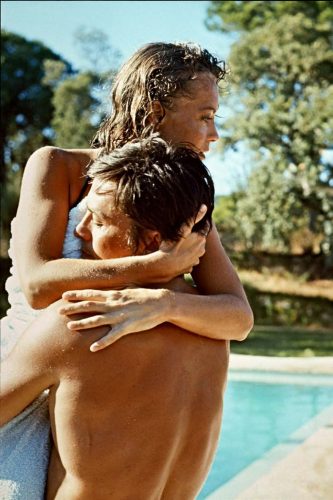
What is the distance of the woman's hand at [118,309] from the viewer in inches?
42.5

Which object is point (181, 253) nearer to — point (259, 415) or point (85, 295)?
point (85, 295)

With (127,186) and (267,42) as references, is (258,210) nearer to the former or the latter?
(267,42)

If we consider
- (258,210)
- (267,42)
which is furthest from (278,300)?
(267,42)

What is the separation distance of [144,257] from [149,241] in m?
0.03

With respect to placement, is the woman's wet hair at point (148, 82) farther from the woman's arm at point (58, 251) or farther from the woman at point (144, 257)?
the woman's arm at point (58, 251)

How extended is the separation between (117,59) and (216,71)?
67.4ft

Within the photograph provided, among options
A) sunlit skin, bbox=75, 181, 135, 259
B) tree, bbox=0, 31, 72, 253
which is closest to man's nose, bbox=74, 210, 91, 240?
sunlit skin, bbox=75, 181, 135, 259

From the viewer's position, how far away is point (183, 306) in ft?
3.84

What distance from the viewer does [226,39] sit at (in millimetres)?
20875

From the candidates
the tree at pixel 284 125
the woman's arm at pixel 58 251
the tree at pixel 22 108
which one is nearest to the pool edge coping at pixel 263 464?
the woman's arm at pixel 58 251

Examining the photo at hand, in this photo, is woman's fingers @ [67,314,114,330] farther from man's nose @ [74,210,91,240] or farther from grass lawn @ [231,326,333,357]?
grass lawn @ [231,326,333,357]

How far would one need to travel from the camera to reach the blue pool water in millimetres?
5730

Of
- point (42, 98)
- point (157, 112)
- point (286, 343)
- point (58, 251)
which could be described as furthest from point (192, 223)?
point (42, 98)

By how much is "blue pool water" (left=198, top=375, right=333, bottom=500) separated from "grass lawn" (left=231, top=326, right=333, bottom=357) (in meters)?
2.98
